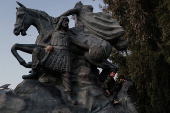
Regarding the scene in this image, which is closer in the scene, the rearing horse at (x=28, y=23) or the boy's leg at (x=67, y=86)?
the boy's leg at (x=67, y=86)

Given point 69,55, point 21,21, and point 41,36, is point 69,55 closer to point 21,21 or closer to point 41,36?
point 41,36

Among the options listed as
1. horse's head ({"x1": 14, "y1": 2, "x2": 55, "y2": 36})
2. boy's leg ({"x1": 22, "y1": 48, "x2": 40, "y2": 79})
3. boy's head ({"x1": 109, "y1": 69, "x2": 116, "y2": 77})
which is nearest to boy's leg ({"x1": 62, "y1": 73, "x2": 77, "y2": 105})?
boy's leg ({"x1": 22, "y1": 48, "x2": 40, "y2": 79})

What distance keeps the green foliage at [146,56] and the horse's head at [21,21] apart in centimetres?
594

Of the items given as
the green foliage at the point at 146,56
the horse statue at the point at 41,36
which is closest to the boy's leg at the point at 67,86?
the horse statue at the point at 41,36

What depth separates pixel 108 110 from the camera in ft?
15.2

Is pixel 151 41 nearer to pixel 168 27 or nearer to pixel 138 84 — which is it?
pixel 168 27

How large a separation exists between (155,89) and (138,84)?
0.78m

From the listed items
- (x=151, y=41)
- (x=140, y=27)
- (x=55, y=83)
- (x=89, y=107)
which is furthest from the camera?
(x=151, y=41)

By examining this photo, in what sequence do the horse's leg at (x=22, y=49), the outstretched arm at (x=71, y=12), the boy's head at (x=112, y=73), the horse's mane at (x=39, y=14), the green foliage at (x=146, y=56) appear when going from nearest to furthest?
1. the horse's leg at (x=22, y=49)
2. the boy's head at (x=112, y=73)
3. the horse's mane at (x=39, y=14)
4. the outstretched arm at (x=71, y=12)
5. the green foliage at (x=146, y=56)

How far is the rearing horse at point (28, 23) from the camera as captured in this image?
495 cm

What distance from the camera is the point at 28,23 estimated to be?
5.48 meters

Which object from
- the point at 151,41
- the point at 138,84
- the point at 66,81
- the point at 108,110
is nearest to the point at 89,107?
the point at 108,110

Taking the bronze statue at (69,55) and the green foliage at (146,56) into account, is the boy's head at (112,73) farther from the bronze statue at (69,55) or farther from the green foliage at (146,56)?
the green foliage at (146,56)

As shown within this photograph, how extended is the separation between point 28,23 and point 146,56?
21.0ft
